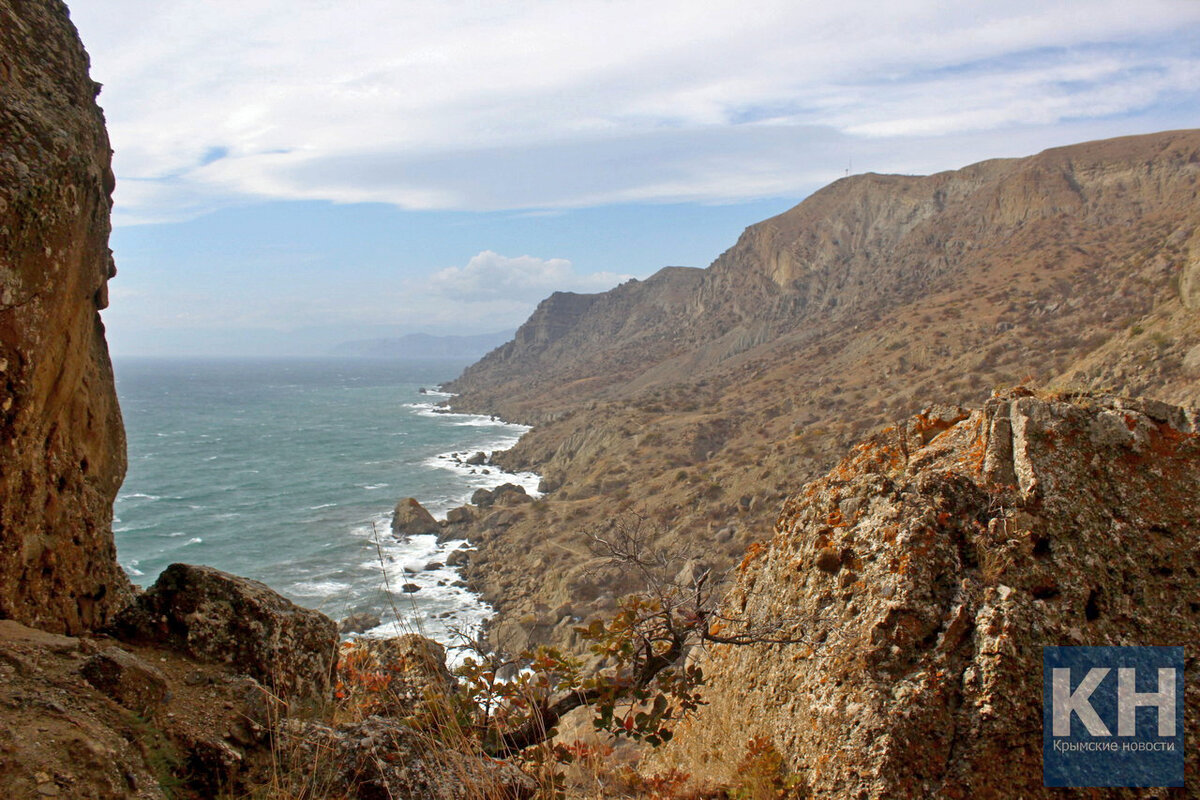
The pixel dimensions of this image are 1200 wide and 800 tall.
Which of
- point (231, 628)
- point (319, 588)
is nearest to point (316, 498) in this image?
point (319, 588)

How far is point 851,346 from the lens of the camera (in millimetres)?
57969

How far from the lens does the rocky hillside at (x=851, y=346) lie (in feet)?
99.9

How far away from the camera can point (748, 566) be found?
6559mm

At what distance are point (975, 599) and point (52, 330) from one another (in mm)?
6077

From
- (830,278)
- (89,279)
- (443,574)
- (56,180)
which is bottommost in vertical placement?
(443,574)

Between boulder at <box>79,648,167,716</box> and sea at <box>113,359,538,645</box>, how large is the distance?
4.25 feet

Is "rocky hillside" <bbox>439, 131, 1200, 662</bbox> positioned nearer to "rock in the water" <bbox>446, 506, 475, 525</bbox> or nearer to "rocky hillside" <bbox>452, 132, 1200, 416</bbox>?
"rocky hillside" <bbox>452, 132, 1200, 416</bbox>

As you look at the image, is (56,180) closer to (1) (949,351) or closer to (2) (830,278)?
(1) (949,351)

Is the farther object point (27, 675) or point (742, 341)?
point (742, 341)

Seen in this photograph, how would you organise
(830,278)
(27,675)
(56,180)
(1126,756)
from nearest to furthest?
1. (27,675)
2. (1126,756)
3. (56,180)
4. (830,278)

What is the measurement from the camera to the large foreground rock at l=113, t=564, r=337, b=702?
4496 millimetres

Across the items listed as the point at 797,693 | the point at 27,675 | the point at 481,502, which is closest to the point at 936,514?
the point at 797,693

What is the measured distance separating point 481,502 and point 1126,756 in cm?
4511

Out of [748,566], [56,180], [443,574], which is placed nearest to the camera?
[56,180]
